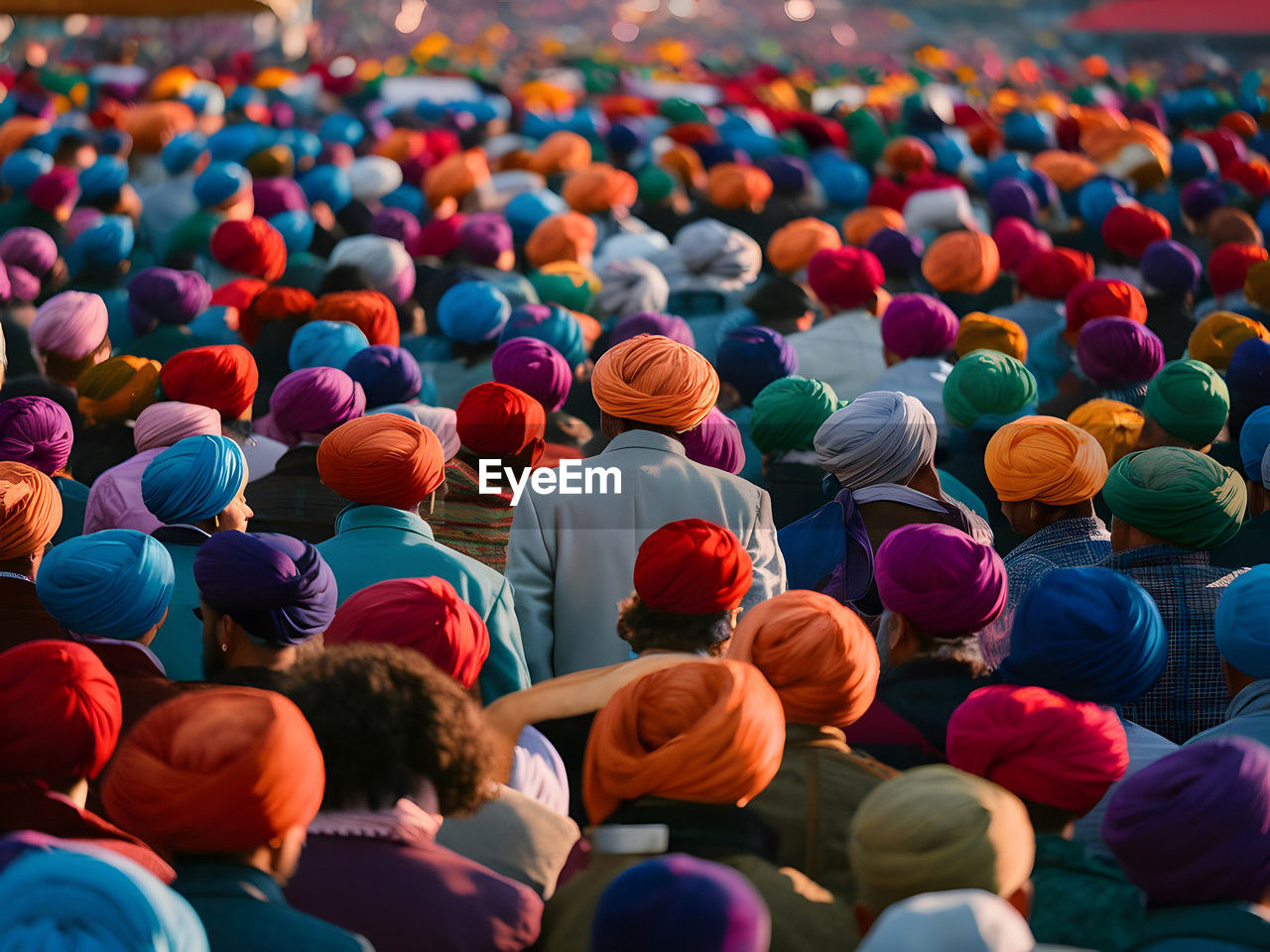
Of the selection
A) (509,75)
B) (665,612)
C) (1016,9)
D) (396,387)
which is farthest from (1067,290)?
(1016,9)

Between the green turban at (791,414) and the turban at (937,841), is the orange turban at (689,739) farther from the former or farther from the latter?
the green turban at (791,414)

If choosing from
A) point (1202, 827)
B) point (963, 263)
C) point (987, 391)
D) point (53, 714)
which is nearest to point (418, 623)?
point (53, 714)

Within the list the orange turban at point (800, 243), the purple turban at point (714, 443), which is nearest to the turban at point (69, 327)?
the purple turban at point (714, 443)

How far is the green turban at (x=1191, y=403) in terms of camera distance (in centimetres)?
398

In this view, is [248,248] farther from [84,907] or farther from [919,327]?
[84,907]

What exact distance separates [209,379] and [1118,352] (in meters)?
2.74

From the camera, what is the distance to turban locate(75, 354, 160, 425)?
4.13 meters

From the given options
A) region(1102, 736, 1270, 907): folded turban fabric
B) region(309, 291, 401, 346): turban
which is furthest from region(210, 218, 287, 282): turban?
region(1102, 736, 1270, 907): folded turban fabric

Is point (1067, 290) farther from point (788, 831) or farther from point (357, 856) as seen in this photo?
point (357, 856)

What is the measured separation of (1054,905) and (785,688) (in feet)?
1.72

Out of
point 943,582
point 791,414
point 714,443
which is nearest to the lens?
point 943,582

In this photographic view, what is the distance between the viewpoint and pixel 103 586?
106 inches

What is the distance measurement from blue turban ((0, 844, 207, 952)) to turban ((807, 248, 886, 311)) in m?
4.25

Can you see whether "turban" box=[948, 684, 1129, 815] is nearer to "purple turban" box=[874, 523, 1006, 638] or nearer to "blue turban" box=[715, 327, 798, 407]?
"purple turban" box=[874, 523, 1006, 638]
